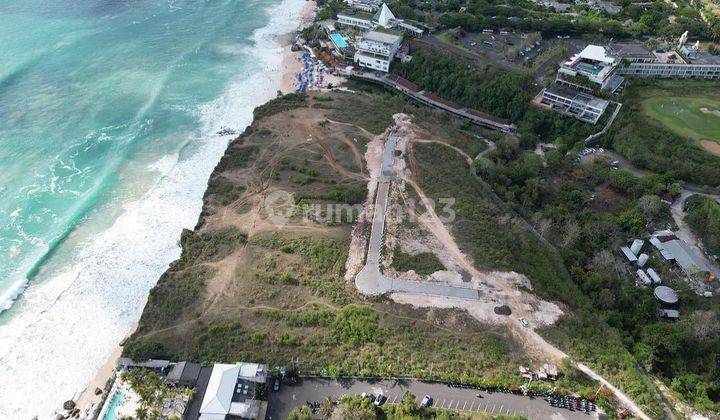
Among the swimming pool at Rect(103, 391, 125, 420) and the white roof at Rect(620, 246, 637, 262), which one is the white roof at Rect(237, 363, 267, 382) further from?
the white roof at Rect(620, 246, 637, 262)

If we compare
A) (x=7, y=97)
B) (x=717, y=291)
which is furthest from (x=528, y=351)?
(x=7, y=97)

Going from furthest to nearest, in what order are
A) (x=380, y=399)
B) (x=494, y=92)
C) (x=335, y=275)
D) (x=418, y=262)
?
(x=494, y=92) → (x=418, y=262) → (x=335, y=275) → (x=380, y=399)

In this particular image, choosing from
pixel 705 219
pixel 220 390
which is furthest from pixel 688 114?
pixel 220 390

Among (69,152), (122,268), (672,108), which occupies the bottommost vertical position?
(122,268)

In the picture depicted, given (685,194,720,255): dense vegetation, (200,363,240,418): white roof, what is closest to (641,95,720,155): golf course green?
(685,194,720,255): dense vegetation

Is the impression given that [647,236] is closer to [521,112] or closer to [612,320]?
[612,320]

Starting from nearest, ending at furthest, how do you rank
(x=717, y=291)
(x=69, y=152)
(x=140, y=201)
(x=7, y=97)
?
1. (x=717, y=291)
2. (x=140, y=201)
3. (x=69, y=152)
4. (x=7, y=97)

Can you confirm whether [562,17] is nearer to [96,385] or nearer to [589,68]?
[589,68]

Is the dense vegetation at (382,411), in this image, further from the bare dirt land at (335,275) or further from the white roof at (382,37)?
the white roof at (382,37)
